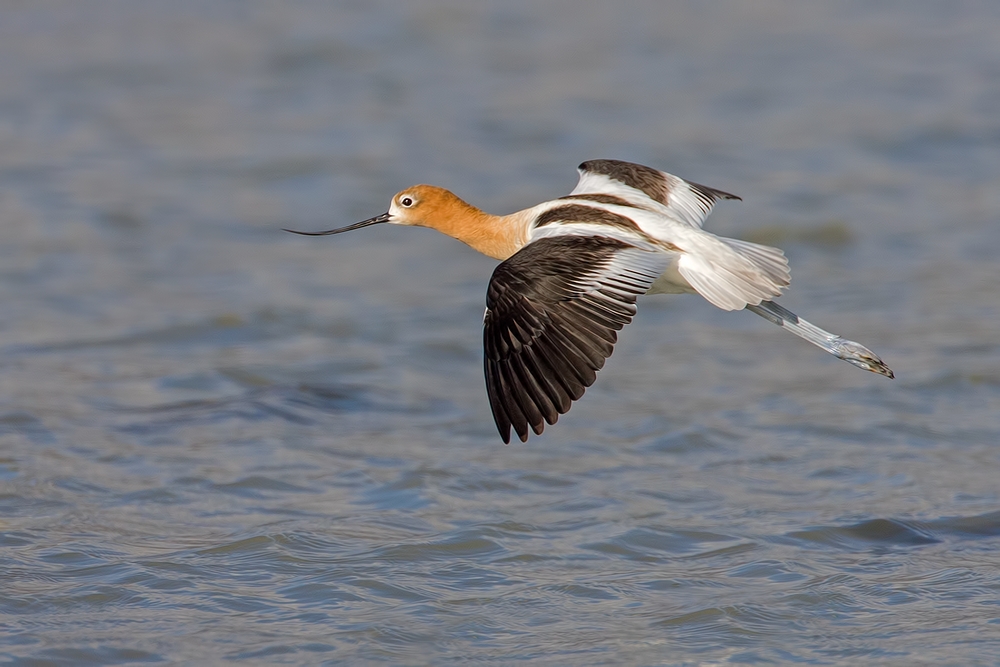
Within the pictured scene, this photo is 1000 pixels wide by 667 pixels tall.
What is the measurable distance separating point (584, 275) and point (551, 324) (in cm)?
25

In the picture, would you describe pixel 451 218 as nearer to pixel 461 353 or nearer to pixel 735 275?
pixel 461 353

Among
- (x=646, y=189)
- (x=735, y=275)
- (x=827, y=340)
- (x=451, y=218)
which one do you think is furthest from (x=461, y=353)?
(x=735, y=275)

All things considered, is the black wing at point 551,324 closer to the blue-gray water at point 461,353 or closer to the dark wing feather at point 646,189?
the blue-gray water at point 461,353

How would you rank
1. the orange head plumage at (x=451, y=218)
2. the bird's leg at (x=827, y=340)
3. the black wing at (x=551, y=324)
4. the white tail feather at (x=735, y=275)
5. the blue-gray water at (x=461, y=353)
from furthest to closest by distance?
the orange head plumage at (x=451, y=218) < the bird's leg at (x=827, y=340) < the white tail feather at (x=735, y=275) < the blue-gray water at (x=461, y=353) < the black wing at (x=551, y=324)

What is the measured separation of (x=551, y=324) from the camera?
5125 mm

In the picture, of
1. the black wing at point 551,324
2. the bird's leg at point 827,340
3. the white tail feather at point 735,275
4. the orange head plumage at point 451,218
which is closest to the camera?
the black wing at point 551,324

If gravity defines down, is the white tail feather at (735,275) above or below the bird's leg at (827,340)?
above

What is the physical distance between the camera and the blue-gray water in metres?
5.31

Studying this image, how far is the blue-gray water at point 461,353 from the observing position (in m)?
5.31

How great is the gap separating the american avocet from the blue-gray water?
0.85 m

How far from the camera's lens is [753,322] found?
28.1ft

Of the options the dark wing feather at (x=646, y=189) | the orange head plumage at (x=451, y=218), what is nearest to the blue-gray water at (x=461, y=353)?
the orange head plumage at (x=451, y=218)

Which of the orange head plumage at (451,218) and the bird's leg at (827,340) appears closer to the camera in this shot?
the bird's leg at (827,340)

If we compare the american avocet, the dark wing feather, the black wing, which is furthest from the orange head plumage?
the black wing
